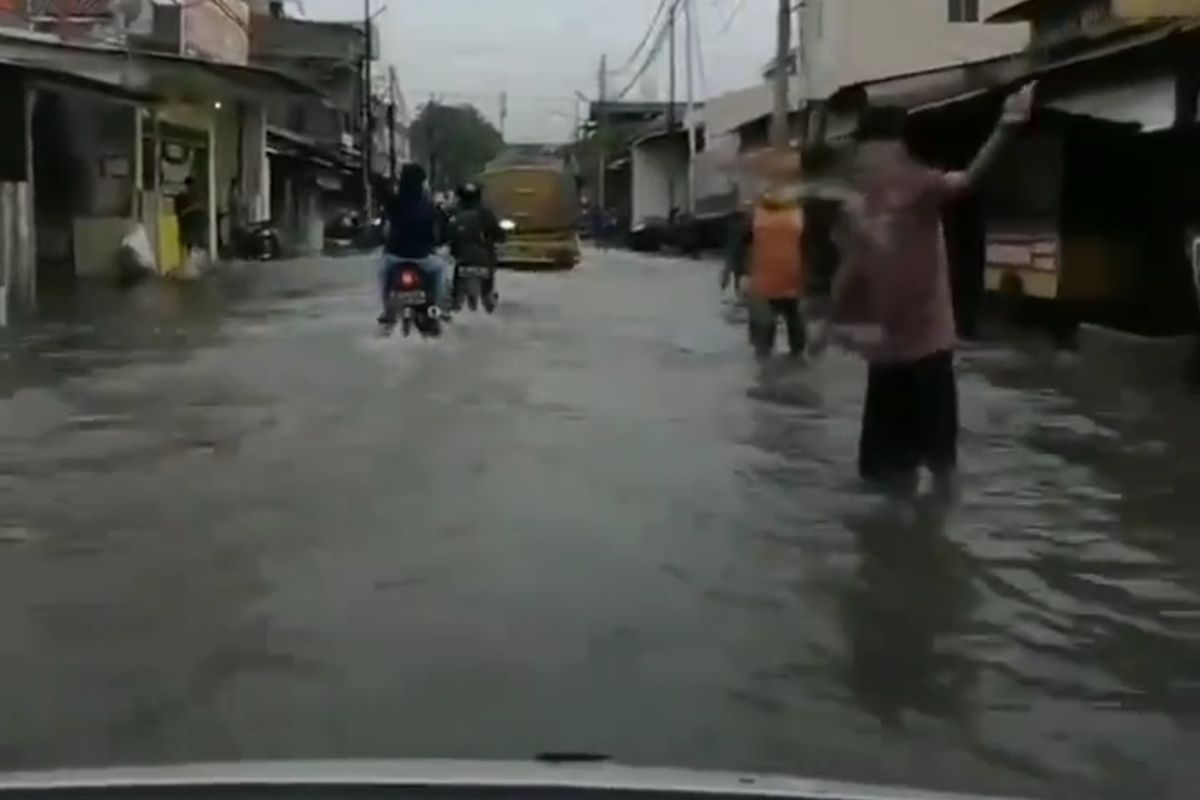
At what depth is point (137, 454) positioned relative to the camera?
495 inches

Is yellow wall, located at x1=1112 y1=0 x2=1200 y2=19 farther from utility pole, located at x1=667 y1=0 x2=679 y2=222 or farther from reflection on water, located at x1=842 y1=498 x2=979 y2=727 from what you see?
utility pole, located at x1=667 y1=0 x2=679 y2=222

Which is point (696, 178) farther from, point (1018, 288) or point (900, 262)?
point (900, 262)

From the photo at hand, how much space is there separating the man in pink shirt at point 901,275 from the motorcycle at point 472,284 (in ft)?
52.8

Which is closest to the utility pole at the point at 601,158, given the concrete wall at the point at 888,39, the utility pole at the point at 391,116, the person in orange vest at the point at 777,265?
the utility pole at the point at 391,116

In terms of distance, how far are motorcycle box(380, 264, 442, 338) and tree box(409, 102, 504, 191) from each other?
102053 mm

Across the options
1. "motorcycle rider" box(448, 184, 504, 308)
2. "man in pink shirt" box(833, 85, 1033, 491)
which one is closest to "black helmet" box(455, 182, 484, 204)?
"motorcycle rider" box(448, 184, 504, 308)

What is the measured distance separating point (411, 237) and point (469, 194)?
18.2 ft

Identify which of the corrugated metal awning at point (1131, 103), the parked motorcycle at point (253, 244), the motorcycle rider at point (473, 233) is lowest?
the parked motorcycle at point (253, 244)

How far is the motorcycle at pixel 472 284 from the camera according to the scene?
26812 millimetres

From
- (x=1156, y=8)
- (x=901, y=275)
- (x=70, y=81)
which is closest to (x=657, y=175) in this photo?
(x=70, y=81)

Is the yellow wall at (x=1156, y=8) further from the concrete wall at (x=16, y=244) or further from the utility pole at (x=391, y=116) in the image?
the utility pole at (x=391, y=116)

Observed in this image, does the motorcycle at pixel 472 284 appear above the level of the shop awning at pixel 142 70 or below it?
below

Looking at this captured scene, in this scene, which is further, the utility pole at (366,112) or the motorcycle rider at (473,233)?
the utility pole at (366,112)

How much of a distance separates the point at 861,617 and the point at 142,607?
2476 mm
